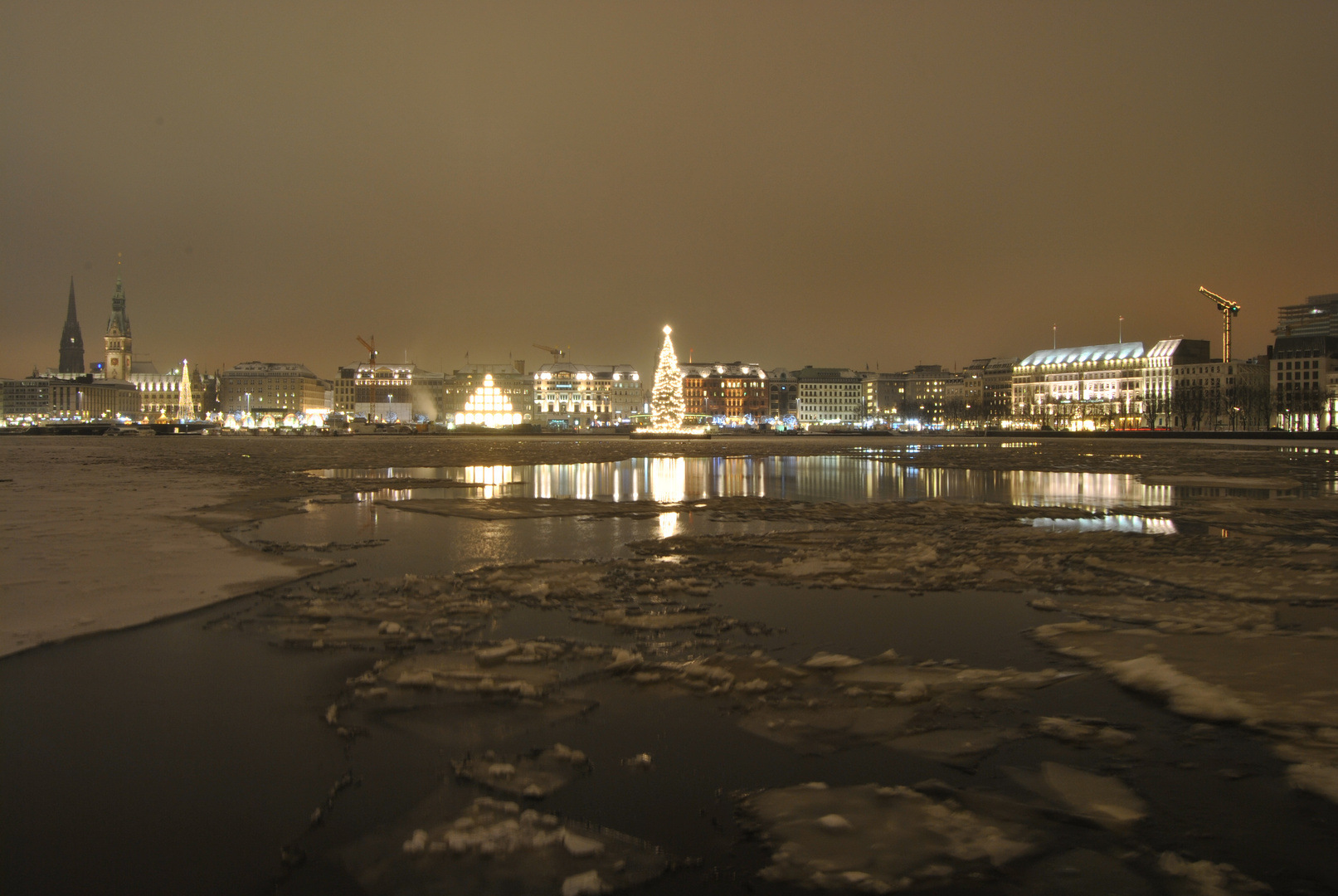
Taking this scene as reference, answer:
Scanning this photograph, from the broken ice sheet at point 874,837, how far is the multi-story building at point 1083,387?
16086cm

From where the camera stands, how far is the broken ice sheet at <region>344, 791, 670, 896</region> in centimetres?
301

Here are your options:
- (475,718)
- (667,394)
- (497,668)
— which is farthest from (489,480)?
(667,394)

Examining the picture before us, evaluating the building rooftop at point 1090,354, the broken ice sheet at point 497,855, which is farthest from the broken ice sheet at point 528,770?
Result: the building rooftop at point 1090,354

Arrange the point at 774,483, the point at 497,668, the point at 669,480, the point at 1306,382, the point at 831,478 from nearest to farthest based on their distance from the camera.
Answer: the point at 497,668
the point at 774,483
the point at 669,480
the point at 831,478
the point at 1306,382

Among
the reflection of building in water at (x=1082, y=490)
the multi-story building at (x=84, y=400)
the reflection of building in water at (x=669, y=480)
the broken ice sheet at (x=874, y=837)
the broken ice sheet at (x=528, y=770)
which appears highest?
the multi-story building at (x=84, y=400)

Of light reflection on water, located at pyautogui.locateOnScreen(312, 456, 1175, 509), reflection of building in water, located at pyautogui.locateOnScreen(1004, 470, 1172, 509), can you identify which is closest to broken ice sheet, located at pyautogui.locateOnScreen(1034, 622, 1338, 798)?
reflection of building in water, located at pyautogui.locateOnScreen(1004, 470, 1172, 509)

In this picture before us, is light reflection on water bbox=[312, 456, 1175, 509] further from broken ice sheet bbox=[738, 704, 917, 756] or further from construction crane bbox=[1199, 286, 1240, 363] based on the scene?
construction crane bbox=[1199, 286, 1240, 363]

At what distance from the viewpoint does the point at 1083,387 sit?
182 m

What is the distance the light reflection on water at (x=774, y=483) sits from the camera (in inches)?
755

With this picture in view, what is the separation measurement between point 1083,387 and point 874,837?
20100 centimetres

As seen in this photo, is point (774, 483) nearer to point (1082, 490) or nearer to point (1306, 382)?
point (1082, 490)

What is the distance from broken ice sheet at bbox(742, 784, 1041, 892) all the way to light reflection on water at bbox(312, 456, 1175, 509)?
574 inches

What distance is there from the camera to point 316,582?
8.43 metres

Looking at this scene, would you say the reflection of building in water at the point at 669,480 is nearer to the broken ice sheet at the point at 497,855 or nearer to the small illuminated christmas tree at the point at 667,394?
the broken ice sheet at the point at 497,855
